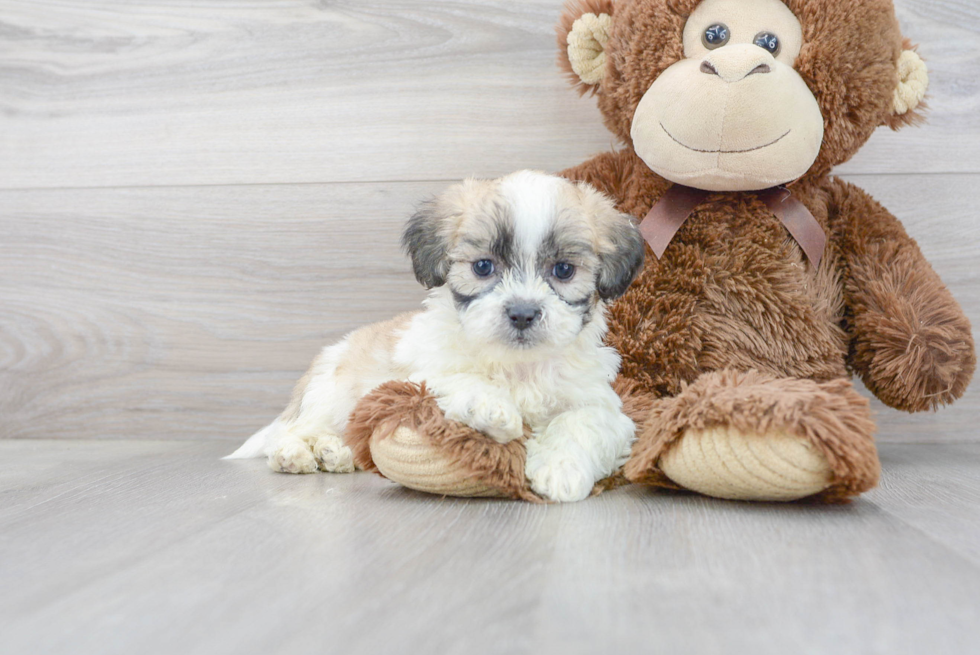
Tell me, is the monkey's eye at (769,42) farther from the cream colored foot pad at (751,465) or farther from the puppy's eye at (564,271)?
the cream colored foot pad at (751,465)

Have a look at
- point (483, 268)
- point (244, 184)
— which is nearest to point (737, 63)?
point (483, 268)

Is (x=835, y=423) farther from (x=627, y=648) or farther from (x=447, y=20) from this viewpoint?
A: (x=447, y=20)

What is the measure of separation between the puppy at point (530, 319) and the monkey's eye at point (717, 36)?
1.21 ft

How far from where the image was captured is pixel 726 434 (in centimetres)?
123

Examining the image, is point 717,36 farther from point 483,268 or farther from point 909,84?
point 483,268

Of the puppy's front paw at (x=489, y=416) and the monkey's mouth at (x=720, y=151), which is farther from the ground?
the monkey's mouth at (x=720, y=151)

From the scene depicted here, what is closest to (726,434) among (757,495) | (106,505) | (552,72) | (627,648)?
(757,495)

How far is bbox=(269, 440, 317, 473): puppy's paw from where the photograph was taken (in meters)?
1.67

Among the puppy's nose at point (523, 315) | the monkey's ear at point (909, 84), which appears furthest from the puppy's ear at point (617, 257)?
the monkey's ear at point (909, 84)

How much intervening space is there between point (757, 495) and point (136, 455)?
1.44 metres

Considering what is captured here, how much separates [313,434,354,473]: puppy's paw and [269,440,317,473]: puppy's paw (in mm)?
17

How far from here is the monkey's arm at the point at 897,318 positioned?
5.28 feet

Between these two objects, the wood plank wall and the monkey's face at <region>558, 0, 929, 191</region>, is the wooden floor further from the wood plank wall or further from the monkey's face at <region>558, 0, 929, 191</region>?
the monkey's face at <region>558, 0, 929, 191</region>

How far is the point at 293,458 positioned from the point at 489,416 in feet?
1.83
